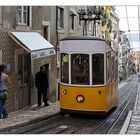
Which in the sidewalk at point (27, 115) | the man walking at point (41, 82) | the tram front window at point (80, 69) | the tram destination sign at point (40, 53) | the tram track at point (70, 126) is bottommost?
the tram track at point (70, 126)

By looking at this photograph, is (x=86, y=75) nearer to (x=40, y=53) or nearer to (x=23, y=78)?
(x=40, y=53)

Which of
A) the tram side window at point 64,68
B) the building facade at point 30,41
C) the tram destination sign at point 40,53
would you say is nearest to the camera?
the tram side window at point 64,68

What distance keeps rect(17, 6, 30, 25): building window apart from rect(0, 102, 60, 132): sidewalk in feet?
8.13

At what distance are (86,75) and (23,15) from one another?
133 inches

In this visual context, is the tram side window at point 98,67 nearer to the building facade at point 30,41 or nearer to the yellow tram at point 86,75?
the yellow tram at point 86,75

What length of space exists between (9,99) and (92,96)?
2393 millimetres

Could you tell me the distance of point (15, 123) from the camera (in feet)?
36.3

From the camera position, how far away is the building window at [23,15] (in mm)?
14469

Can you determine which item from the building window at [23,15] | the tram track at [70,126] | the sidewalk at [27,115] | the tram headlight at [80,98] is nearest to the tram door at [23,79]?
the sidewalk at [27,115]

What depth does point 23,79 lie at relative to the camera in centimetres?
1481

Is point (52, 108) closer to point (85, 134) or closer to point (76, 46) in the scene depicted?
point (76, 46)

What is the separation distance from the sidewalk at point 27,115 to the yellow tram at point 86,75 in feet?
2.81

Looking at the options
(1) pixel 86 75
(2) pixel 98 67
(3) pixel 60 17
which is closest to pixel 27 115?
(1) pixel 86 75

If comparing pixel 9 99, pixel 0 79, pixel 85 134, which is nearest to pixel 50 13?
pixel 9 99
